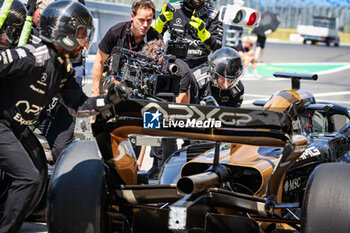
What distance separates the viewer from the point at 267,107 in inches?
223

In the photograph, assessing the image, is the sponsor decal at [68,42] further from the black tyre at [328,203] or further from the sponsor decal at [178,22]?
the sponsor decal at [178,22]

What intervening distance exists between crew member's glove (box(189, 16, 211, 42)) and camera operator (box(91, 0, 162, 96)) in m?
0.59

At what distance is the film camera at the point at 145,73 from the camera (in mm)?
6250

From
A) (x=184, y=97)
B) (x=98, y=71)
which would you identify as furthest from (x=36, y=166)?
(x=98, y=71)

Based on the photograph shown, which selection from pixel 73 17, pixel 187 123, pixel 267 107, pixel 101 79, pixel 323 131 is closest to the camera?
pixel 187 123

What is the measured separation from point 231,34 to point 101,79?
10770mm

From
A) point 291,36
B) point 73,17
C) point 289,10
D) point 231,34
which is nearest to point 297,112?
point 73,17

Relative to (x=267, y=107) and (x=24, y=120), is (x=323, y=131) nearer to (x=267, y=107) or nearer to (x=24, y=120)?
(x=267, y=107)

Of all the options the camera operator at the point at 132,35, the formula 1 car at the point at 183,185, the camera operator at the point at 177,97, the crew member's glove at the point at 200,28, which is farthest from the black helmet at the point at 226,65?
the formula 1 car at the point at 183,185

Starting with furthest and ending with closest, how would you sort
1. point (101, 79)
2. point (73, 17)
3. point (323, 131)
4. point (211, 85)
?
point (101, 79) < point (211, 85) < point (323, 131) < point (73, 17)

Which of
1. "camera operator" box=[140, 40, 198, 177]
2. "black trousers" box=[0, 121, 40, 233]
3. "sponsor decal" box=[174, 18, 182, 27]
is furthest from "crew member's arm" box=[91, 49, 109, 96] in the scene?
"black trousers" box=[0, 121, 40, 233]

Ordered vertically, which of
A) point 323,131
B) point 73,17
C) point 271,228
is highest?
point 73,17

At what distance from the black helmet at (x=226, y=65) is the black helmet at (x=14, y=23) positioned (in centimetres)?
211

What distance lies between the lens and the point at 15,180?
450cm
